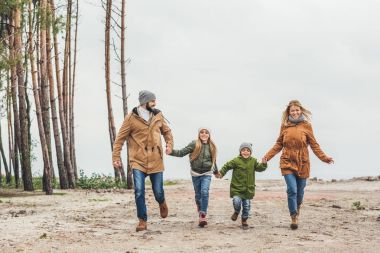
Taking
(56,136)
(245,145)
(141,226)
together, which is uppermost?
(56,136)

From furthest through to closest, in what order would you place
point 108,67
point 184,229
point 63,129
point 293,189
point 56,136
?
point 108,67 → point 63,129 → point 56,136 → point 184,229 → point 293,189

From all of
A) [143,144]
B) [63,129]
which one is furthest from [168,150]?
[63,129]

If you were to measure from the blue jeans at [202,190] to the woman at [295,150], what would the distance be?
4.55 ft

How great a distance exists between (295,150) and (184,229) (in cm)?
242

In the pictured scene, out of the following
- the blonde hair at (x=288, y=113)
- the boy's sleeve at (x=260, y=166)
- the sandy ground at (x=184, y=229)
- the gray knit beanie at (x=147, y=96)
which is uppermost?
the gray knit beanie at (x=147, y=96)

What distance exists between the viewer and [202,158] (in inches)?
454

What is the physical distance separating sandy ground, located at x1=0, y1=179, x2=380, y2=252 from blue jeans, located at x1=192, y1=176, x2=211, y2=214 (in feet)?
1.36

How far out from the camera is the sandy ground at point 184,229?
940cm

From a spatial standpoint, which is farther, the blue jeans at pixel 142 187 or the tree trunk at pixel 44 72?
the tree trunk at pixel 44 72

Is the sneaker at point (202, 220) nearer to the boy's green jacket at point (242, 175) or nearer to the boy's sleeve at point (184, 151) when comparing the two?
the boy's green jacket at point (242, 175)

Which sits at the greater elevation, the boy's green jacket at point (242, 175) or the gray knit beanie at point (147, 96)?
the gray knit beanie at point (147, 96)

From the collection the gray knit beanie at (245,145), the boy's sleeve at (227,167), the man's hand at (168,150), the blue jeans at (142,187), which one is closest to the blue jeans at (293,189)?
the gray knit beanie at (245,145)

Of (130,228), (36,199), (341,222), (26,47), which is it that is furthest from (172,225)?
(26,47)

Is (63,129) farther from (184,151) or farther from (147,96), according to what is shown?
(147,96)
